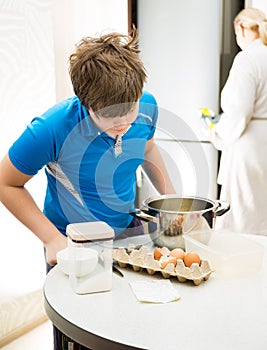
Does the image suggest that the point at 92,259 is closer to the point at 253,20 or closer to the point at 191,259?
the point at 191,259

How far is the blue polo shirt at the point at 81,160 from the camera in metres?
1.39

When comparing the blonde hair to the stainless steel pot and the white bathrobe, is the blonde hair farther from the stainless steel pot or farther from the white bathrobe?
the stainless steel pot

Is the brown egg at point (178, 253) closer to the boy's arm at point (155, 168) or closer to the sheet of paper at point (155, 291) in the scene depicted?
the sheet of paper at point (155, 291)

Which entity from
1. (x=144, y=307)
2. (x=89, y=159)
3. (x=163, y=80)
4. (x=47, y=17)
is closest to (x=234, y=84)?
(x=163, y=80)

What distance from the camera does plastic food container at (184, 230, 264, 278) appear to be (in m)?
1.27

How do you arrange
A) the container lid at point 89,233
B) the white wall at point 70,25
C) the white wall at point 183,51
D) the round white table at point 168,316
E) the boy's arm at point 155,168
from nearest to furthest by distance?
the round white table at point 168,316, the container lid at point 89,233, the boy's arm at point 155,168, the white wall at point 70,25, the white wall at point 183,51

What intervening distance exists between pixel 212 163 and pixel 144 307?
8.48ft

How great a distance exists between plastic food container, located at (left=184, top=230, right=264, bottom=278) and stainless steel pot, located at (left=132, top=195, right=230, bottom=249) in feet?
0.10

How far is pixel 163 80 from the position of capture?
3488 millimetres

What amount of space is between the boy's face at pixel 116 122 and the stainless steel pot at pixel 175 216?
22 cm

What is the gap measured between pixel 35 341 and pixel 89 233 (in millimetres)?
1467

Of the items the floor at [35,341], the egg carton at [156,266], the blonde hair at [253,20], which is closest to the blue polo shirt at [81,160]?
the egg carton at [156,266]

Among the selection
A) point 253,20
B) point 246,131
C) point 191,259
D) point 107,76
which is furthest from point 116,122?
point 253,20

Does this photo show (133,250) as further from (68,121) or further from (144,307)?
(68,121)
